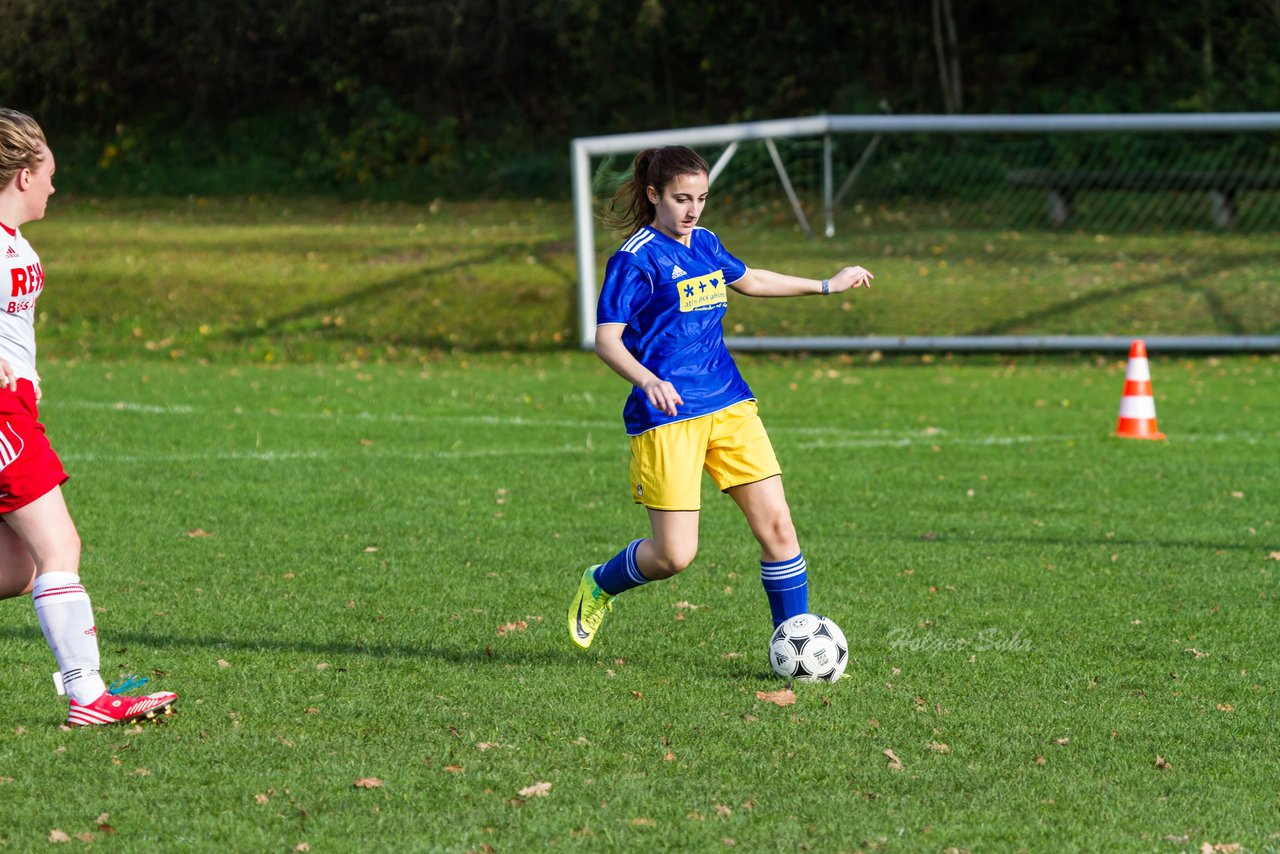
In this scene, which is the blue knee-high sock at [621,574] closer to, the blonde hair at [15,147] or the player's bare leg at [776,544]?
the player's bare leg at [776,544]

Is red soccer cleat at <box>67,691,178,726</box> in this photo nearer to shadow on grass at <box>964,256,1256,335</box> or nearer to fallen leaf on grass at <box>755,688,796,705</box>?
fallen leaf on grass at <box>755,688,796,705</box>

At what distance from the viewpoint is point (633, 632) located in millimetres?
5844

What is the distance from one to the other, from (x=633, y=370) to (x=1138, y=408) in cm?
694

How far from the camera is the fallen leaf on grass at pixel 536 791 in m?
4.02

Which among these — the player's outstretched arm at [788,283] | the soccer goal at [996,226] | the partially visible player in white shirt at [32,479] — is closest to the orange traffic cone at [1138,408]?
the soccer goal at [996,226]

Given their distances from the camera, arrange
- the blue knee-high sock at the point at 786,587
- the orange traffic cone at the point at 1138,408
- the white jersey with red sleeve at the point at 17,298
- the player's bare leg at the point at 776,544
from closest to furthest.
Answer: the white jersey with red sleeve at the point at 17,298 → the player's bare leg at the point at 776,544 → the blue knee-high sock at the point at 786,587 → the orange traffic cone at the point at 1138,408

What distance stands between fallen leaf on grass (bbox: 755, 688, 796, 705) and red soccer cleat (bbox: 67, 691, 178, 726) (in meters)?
1.85

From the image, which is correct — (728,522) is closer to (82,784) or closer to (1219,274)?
(82,784)

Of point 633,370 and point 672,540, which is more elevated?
point 633,370

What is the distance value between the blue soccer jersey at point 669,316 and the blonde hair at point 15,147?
5.71ft

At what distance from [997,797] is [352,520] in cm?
469

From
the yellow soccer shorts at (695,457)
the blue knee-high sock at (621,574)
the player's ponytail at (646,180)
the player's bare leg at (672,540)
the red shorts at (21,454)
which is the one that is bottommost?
the blue knee-high sock at (621,574)

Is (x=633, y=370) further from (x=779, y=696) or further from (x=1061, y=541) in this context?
(x=1061, y=541)

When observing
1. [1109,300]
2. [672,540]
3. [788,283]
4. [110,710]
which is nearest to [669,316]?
[788,283]
